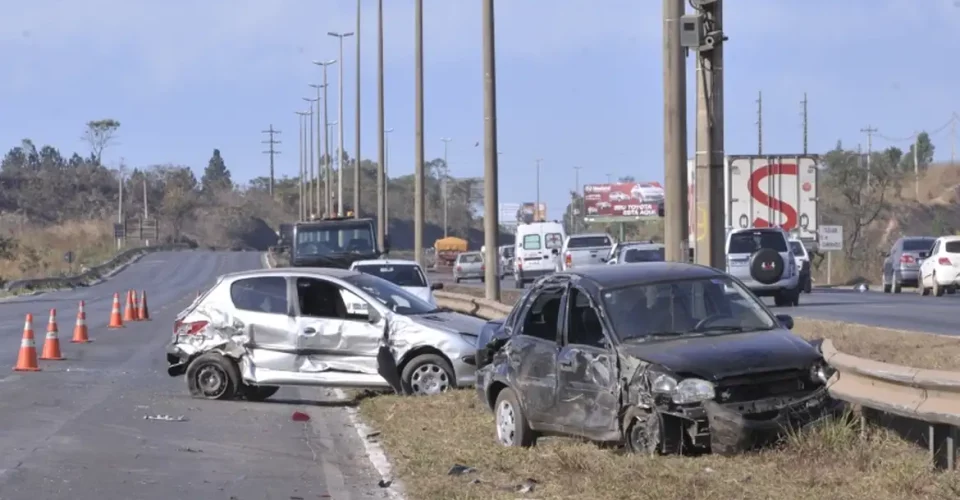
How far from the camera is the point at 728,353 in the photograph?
9656 mm

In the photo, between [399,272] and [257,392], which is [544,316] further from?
[399,272]

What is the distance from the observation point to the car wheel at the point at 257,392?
15846mm

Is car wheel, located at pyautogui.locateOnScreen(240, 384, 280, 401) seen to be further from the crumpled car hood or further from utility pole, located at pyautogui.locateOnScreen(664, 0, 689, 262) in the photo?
the crumpled car hood

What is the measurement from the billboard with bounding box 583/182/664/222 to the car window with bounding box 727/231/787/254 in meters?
65.8

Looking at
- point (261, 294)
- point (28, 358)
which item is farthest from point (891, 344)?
point (28, 358)

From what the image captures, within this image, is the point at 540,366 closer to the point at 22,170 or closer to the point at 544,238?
the point at 544,238

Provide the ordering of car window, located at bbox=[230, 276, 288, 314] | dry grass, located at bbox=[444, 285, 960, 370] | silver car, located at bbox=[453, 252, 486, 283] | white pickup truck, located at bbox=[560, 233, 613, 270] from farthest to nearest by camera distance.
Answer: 1. silver car, located at bbox=[453, 252, 486, 283]
2. white pickup truck, located at bbox=[560, 233, 613, 270]
3. car window, located at bbox=[230, 276, 288, 314]
4. dry grass, located at bbox=[444, 285, 960, 370]

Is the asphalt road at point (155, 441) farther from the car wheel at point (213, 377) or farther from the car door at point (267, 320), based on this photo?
the car door at point (267, 320)

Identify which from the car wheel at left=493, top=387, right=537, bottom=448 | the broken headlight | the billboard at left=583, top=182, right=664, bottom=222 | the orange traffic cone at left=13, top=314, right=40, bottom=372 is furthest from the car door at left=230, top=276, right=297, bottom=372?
the billboard at left=583, top=182, right=664, bottom=222

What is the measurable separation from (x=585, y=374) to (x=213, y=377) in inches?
258

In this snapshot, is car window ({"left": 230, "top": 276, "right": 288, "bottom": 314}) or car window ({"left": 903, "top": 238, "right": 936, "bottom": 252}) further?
car window ({"left": 903, "top": 238, "right": 936, "bottom": 252})

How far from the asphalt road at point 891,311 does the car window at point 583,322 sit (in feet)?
37.7

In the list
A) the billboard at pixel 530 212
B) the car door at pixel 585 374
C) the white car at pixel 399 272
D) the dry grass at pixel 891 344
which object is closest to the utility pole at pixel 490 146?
the white car at pixel 399 272

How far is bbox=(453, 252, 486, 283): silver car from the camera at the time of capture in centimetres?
6731
